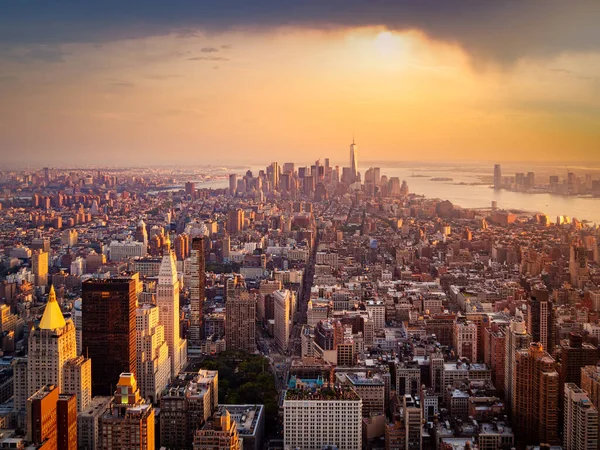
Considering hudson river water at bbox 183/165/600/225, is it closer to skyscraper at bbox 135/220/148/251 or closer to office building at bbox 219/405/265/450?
office building at bbox 219/405/265/450

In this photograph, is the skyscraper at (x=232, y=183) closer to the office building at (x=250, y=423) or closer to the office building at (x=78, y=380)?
the office building at (x=250, y=423)

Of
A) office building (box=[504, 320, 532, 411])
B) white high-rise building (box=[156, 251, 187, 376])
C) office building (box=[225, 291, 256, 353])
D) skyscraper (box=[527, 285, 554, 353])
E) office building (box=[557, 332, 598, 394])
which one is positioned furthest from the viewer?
office building (box=[225, 291, 256, 353])

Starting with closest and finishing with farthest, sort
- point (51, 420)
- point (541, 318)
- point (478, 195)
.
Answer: point (51, 420) < point (541, 318) < point (478, 195)

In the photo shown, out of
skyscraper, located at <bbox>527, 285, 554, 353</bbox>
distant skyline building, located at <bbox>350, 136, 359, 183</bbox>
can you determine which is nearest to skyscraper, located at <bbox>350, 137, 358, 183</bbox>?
distant skyline building, located at <bbox>350, 136, 359, 183</bbox>

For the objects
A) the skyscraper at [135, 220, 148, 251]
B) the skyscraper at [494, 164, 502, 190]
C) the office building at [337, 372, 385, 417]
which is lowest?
the office building at [337, 372, 385, 417]

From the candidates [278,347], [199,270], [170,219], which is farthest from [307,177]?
[278,347]

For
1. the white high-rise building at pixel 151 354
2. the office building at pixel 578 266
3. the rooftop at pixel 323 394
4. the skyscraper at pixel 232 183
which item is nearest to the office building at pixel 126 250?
the skyscraper at pixel 232 183

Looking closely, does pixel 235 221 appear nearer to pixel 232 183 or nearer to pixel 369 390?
pixel 232 183

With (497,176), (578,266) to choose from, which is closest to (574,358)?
(578,266)
